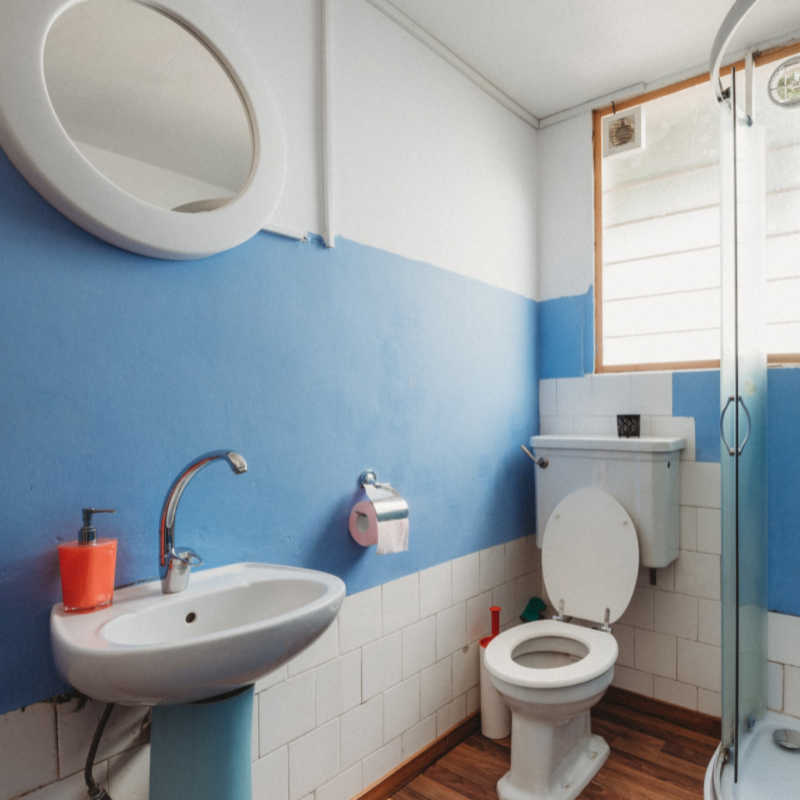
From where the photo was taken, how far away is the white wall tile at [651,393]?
84.9 inches

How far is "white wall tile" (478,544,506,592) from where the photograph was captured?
84.1 inches

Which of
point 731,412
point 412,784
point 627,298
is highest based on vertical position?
point 627,298

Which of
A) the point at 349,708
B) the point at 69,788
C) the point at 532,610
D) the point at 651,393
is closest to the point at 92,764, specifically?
the point at 69,788

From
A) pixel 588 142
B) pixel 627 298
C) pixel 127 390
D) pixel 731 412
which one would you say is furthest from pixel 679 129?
pixel 127 390

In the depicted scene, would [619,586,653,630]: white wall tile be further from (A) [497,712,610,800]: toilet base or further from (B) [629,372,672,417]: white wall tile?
(B) [629,372,672,417]: white wall tile

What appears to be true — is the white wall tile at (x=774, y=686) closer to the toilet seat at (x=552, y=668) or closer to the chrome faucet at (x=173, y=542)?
the toilet seat at (x=552, y=668)

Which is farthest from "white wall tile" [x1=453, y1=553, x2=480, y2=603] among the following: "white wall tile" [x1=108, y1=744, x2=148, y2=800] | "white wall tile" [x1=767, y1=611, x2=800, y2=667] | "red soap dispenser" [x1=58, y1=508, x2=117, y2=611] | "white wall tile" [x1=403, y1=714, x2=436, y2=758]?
"red soap dispenser" [x1=58, y1=508, x2=117, y2=611]

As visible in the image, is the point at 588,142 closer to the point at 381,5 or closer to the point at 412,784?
the point at 381,5

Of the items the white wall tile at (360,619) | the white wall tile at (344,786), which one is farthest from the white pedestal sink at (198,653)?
the white wall tile at (344,786)

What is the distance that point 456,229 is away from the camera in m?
2.08

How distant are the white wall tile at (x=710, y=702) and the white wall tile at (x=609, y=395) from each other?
3.38 ft

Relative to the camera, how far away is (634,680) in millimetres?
2219

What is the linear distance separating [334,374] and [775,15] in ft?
5.97

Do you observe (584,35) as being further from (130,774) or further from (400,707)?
(130,774)
